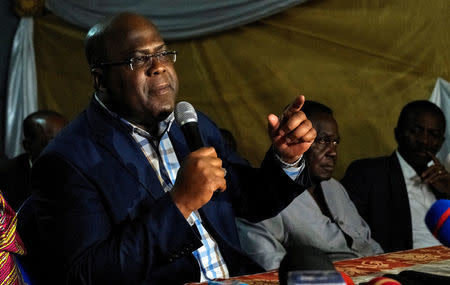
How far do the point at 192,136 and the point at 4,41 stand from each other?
13.8 feet

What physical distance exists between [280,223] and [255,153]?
2.20m

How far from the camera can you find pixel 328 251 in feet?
10.7

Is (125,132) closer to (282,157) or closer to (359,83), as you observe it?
(282,157)

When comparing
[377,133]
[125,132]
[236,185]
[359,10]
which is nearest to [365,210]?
[377,133]

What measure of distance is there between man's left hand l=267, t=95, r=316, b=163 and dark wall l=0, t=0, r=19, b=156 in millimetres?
3969

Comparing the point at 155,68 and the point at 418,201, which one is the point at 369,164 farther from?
the point at 155,68

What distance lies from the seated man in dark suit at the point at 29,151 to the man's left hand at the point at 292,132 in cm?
240

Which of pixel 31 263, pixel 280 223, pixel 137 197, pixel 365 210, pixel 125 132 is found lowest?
pixel 365 210

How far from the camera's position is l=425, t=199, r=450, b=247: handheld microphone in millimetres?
1684

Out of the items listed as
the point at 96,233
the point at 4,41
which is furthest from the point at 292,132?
the point at 4,41

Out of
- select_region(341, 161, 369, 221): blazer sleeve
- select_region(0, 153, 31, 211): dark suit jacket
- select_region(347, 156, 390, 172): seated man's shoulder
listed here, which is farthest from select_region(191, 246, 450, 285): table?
select_region(0, 153, 31, 211): dark suit jacket

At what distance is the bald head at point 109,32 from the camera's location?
2.35m

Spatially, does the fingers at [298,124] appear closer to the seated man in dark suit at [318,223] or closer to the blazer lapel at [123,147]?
the blazer lapel at [123,147]

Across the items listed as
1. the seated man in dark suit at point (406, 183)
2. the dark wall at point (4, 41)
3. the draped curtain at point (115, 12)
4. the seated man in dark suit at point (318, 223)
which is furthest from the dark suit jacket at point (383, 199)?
the dark wall at point (4, 41)
